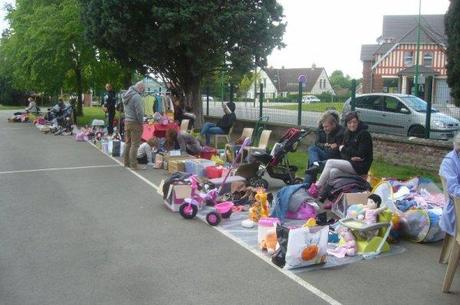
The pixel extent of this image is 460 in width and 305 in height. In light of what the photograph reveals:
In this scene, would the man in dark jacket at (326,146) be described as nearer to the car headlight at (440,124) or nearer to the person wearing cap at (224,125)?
the car headlight at (440,124)

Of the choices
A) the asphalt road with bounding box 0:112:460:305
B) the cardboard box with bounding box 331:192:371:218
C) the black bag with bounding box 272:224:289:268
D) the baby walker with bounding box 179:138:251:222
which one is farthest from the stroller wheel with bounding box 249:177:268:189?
the black bag with bounding box 272:224:289:268

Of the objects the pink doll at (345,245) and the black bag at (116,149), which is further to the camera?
the black bag at (116,149)

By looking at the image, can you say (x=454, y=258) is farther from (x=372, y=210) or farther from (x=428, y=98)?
(x=428, y=98)

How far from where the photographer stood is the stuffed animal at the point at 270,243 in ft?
19.6

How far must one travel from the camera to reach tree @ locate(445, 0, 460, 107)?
13461 mm

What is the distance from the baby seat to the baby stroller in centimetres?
330

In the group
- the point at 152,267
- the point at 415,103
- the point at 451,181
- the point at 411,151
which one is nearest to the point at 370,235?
the point at 451,181

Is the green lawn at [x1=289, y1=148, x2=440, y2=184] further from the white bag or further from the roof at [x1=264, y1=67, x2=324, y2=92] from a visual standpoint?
the roof at [x1=264, y1=67, x2=324, y2=92]

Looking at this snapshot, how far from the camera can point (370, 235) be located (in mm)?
6102

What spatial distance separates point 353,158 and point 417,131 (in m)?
6.61

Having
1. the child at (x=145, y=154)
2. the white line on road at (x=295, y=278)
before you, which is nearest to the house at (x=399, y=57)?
the child at (x=145, y=154)

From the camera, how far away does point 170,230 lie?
6.97m

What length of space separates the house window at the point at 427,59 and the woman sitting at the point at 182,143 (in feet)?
Result: 159

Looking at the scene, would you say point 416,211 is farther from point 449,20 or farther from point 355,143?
point 449,20
